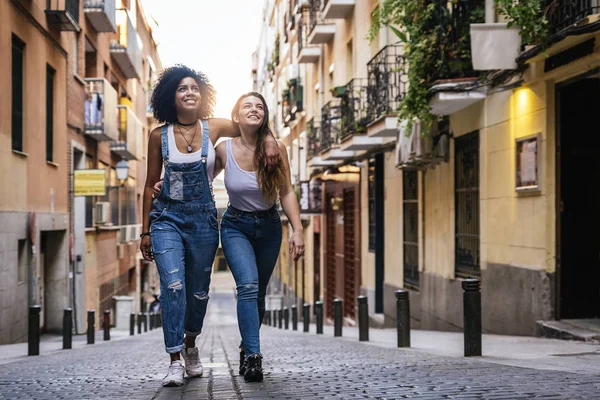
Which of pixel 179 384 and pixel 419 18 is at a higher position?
pixel 419 18

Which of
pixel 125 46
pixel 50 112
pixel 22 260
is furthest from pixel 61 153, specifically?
pixel 125 46

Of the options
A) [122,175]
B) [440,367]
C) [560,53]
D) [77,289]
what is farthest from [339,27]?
[440,367]

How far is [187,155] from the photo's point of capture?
548 centimetres

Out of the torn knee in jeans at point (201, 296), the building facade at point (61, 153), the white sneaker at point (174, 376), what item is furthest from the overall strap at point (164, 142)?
the building facade at point (61, 153)

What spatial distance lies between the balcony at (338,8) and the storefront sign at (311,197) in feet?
24.5

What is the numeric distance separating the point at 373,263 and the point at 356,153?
3.36m

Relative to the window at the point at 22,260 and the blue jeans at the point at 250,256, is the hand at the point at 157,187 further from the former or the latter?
the window at the point at 22,260

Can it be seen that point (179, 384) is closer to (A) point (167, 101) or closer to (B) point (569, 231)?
(A) point (167, 101)

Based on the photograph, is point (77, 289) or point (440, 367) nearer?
point (440, 367)

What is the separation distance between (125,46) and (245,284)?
2584 centimetres

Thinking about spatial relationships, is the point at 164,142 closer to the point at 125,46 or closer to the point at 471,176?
the point at 471,176

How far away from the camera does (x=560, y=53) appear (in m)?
10.1

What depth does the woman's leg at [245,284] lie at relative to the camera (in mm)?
5453

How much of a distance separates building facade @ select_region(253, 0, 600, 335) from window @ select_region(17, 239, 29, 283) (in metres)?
7.02
